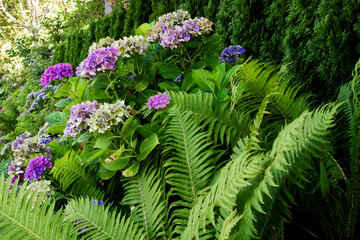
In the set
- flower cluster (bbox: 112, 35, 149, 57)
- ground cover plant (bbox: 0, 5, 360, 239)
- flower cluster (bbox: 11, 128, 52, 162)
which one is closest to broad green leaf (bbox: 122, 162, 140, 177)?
ground cover plant (bbox: 0, 5, 360, 239)

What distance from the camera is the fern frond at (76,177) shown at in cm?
181

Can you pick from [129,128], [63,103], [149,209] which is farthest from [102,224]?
[63,103]

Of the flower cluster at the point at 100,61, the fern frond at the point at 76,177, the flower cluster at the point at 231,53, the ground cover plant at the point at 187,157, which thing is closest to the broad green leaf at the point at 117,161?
the ground cover plant at the point at 187,157

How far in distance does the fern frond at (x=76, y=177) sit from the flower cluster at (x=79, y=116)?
20 centimetres

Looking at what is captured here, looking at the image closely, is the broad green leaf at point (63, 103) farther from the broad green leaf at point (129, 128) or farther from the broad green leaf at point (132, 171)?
the broad green leaf at point (132, 171)

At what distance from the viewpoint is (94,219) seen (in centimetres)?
129

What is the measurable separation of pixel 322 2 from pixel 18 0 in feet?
57.3

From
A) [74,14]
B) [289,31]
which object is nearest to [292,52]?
[289,31]

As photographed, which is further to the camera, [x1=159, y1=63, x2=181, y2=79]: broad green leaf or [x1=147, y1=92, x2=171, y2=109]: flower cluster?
[x1=159, y1=63, x2=181, y2=79]: broad green leaf

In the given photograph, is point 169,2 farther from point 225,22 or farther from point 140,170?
point 140,170

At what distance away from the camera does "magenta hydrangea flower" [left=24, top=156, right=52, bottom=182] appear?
2021 mm

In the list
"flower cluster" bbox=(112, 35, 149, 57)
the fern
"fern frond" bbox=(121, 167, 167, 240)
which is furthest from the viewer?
"flower cluster" bbox=(112, 35, 149, 57)

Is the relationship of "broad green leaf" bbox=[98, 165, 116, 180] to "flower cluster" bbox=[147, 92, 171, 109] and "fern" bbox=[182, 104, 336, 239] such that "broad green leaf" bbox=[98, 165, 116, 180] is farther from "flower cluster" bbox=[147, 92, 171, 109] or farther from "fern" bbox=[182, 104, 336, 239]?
"fern" bbox=[182, 104, 336, 239]

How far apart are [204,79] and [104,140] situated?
776 mm
